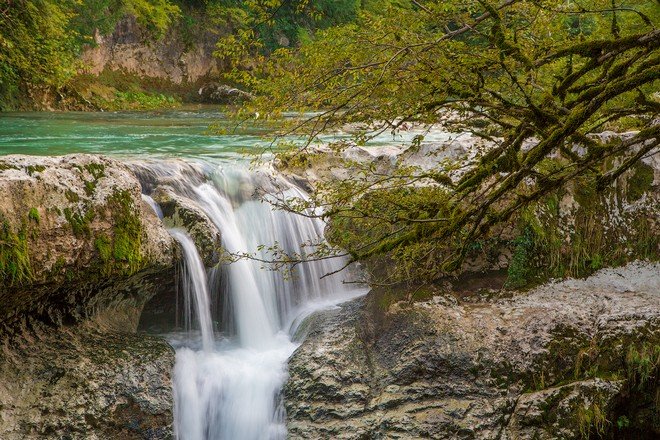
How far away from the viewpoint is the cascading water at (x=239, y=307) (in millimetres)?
6008

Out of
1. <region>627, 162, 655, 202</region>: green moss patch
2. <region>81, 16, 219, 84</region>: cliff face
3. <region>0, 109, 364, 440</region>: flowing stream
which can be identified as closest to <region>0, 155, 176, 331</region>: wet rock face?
<region>0, 109, 364, 440</region>: flowing stream

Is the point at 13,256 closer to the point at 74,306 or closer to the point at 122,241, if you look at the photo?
the point at 122,241

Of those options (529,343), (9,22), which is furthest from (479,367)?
(9,22)

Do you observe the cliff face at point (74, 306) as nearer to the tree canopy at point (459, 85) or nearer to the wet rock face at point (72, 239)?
the wet rock face at point (72, 239)

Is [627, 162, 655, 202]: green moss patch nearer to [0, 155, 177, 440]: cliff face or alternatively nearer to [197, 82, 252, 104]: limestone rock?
[0, 155, 177, 440]: cliff face

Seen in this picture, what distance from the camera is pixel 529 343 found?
5816 millimetres

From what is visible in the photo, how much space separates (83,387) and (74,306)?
99 cm

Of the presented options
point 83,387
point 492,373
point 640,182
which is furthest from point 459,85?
point 83,387

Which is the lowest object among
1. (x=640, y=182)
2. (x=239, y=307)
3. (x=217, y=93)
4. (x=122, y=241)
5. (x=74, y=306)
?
(x=239, y=307)

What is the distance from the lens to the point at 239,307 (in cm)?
749

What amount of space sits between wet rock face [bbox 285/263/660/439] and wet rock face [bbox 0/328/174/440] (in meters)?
1.32

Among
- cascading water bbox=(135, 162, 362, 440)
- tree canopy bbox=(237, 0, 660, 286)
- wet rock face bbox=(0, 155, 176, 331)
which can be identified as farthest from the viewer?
cascading water bbox=(135, 162, 362, 440)

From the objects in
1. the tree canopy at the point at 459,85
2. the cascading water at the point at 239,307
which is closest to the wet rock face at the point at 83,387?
the cascading water at the point at 239,307

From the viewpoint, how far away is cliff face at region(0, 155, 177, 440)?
5.00m
